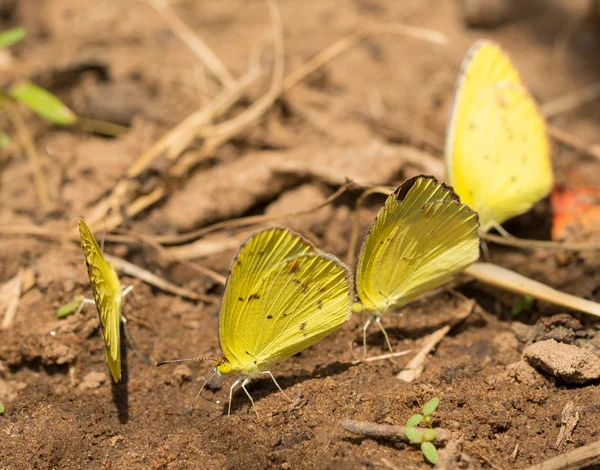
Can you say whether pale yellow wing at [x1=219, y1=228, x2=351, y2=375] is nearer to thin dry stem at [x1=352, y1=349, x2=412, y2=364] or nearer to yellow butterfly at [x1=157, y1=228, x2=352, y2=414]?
yellow butterfly at [x1=157, y1=228, x2=352, y2=414]

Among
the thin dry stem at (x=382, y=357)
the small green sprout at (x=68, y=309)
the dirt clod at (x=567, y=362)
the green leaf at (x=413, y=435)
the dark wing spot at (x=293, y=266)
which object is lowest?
the small green sprout at (x=68, y=309)

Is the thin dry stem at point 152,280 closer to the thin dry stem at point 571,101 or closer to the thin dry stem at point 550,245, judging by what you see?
the thin dry stem at point 550,245

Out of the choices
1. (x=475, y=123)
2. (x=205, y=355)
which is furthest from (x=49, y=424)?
(x=475, y=123)

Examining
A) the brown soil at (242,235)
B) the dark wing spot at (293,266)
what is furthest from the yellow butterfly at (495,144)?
the dark wing spot at (293,266)

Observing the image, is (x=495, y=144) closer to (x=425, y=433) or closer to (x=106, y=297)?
(x=425, y=433)

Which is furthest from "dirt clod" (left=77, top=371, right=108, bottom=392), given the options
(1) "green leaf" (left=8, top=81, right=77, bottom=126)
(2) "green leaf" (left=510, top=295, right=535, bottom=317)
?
(2) "green leaf" (left=510, top=295, right=535, bottom=317)

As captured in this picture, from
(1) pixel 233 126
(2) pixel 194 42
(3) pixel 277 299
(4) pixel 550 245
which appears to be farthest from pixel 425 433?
(2) pixel 194 42
